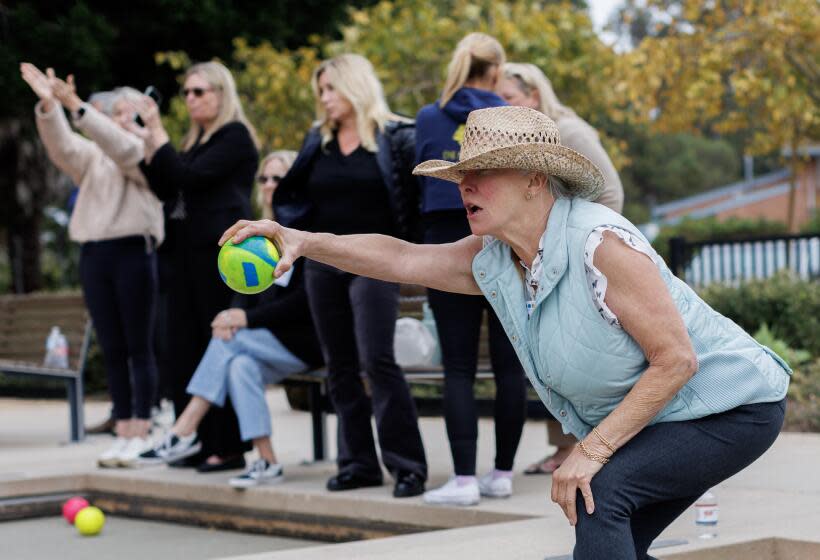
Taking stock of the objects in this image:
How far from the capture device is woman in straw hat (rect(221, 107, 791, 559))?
295 centimetres

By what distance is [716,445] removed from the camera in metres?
3.05

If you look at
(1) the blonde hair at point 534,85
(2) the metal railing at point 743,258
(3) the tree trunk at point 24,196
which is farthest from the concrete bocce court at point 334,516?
(3) the tree trunk at point 24,196

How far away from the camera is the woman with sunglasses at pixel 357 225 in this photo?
5.66 m

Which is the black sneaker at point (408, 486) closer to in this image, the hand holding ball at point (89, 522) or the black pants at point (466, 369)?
the black pants at point (466, 369)

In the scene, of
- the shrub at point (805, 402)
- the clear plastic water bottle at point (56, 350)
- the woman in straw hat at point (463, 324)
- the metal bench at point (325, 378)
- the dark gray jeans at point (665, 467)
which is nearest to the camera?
the dark gray jeans at point (665, 467)

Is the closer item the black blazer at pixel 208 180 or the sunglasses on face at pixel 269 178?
the black blazer at pixel 208 180

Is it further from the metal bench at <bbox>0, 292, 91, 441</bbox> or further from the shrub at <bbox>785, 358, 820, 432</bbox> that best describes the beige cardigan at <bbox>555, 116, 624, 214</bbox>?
the metal bench at <bbox>0, 292, 91, 441</bbox>

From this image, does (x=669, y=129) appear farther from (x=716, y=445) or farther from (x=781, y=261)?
(x=716, y=445)

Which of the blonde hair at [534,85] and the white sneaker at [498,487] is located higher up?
the blonde hair at [534,85]

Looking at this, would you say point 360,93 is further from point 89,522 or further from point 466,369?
point 89,522

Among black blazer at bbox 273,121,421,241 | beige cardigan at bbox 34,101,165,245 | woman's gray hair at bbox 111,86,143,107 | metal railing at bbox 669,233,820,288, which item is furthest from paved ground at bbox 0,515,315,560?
metal railing at bbox 669,233,820,288

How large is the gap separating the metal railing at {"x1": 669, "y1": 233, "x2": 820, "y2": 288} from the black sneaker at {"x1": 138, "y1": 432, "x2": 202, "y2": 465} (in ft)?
20.1

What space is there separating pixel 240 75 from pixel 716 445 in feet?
50.3

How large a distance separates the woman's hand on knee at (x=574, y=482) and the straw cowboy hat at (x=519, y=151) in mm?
686
